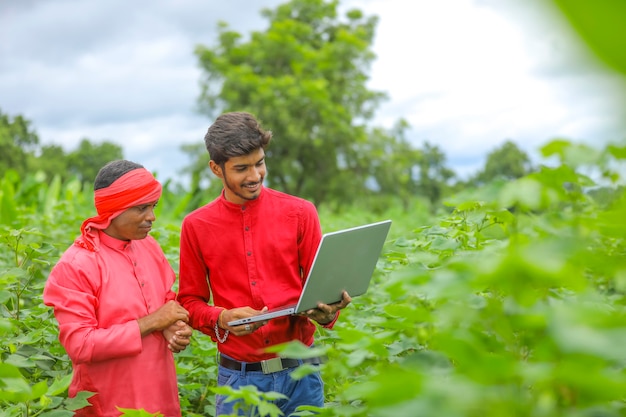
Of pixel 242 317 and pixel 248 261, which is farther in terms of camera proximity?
pixel 248 261

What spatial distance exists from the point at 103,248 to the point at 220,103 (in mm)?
33210

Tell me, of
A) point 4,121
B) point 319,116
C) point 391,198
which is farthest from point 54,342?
point 4,121

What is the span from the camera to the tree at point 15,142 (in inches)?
1865

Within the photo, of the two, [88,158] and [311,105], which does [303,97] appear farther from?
[88,158]

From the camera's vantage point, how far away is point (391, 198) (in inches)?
1390

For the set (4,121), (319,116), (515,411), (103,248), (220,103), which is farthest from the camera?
(4,121)

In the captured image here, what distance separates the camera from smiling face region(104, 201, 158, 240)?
111 inches

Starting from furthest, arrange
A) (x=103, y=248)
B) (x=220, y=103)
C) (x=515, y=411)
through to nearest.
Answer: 1. (x=220, y=103)
2. (x=103, y=248)
3. (x=515, y=411)

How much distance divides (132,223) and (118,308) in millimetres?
363

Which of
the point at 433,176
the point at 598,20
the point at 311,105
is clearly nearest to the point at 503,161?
the point at 433,176

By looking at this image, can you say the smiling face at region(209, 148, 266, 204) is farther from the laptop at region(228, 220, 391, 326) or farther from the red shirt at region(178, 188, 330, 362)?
the laptop at region(228, 220, 391, 326)

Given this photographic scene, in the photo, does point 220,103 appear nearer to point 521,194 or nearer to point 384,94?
point 384,94

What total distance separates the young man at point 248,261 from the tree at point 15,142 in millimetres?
45155

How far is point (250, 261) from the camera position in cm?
302
